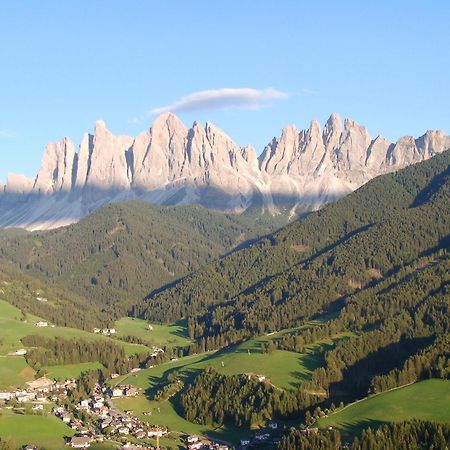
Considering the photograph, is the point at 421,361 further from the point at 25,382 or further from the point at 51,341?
the point at 51,341

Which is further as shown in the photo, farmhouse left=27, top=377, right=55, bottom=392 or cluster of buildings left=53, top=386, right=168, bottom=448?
farmhouse left=27, top=377, right=55, bottom=392

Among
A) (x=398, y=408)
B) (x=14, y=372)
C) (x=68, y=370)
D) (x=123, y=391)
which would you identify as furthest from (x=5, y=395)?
(x=398, y=408)

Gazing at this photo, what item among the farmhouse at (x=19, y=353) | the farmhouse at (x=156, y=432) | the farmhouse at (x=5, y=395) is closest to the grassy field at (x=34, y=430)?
the farmhouse at (x=156, y=432)

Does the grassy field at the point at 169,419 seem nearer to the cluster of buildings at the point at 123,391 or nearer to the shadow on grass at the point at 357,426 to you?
the cluster of buildings at the point at 123,391

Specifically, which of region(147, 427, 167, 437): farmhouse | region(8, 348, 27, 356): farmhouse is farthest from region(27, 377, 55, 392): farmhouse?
region(147, 427, 167, 437): farmhouse

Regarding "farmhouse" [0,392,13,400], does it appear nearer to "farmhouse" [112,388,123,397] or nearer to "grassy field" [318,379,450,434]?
"farmhouse" [112,388,123,397]

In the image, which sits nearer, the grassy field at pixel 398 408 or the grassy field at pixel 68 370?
the grassy field at pixel 398 408
